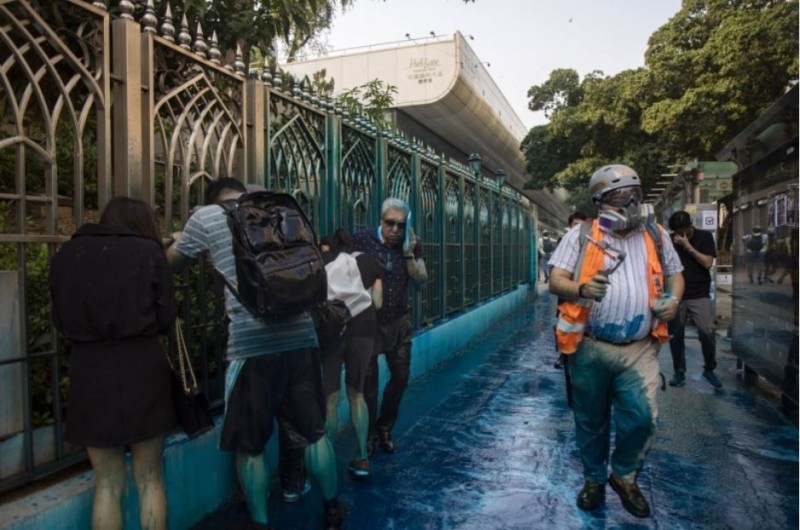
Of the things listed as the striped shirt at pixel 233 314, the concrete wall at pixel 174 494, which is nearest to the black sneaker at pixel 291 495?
the concrete wall at pixel 174 494

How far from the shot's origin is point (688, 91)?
17328mm

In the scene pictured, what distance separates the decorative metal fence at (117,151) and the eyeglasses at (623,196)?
217cm

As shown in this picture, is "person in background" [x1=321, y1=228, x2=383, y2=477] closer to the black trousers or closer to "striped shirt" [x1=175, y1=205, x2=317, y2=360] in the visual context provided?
the black trousers

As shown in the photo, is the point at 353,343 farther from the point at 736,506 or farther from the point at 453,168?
the point at 453,168

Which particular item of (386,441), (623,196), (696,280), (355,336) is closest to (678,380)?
(696,280)

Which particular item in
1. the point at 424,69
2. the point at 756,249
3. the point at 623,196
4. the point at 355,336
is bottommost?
the point at 355,336

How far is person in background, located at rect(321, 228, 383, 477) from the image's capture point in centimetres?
385

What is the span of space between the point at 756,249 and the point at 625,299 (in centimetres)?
331

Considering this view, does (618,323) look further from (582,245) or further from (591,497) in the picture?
(591,497)

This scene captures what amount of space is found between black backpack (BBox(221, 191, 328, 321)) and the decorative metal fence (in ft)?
1.27

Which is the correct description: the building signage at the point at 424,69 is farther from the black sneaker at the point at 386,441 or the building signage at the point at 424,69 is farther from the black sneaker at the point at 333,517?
the black sneaker at the point at 333,517

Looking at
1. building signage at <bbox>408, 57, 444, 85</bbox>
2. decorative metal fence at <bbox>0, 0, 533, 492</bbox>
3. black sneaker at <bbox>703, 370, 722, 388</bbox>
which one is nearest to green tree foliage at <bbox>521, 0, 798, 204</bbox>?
building signage at <bbox>408, 57, 444, 85</bbox>

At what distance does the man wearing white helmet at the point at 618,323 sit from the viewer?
136 inches

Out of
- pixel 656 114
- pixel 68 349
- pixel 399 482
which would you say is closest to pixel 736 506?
pixel 399 482
